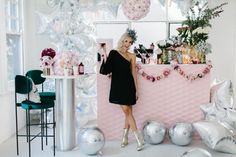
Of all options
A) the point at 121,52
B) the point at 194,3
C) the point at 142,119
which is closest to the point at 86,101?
the point at 142,119

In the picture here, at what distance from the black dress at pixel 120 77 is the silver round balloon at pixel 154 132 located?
431 mm

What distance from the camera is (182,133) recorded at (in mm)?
4109

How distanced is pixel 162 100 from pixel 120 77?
2.79ft

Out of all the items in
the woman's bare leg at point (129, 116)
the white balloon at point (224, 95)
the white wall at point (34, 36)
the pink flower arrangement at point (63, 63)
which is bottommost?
the woman's bare leg at point (129, 116)

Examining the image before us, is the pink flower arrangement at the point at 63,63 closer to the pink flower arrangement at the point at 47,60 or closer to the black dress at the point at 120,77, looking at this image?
the pink flower arrangement at the point at 47,60

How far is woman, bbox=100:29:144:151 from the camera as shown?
13.3 feet

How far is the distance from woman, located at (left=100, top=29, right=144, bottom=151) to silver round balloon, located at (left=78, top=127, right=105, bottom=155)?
1.78 feet

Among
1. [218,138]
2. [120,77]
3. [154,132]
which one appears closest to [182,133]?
[154,132]

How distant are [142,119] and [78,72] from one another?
49.3 inches

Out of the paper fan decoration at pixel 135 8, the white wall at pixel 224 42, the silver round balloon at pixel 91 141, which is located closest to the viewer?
the silver round balloon at pixel 91 141

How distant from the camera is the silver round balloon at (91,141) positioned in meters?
3.77

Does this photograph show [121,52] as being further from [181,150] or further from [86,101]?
[86,101]

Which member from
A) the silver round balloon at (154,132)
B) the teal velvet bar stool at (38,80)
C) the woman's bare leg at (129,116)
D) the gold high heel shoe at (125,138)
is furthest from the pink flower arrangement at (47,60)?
the silver round balloon at (154,132)

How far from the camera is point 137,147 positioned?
413cm
